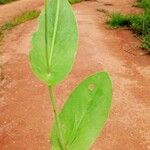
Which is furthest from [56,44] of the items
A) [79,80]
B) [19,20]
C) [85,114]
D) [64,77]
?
[19,20]

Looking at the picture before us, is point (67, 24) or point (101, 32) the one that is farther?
point (101, 32)

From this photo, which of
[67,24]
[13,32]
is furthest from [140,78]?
[67,24]

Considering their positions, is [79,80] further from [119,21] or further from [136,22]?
[119,21]

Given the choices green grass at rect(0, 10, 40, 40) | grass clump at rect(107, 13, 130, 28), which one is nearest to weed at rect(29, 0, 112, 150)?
green grass at rect(0, 10, 40, 40)

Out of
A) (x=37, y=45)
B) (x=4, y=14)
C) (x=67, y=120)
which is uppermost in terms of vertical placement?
(x=37, y=45)

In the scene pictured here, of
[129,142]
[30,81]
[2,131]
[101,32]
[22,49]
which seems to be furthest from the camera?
[101,32]

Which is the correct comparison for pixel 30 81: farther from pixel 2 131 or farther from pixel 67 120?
pixel 67 120

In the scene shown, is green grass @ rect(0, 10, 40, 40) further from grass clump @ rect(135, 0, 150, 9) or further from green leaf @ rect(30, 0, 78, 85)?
green leaf @ rect(30, 0, 78, 85)

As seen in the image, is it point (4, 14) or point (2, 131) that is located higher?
point (2, 131)
